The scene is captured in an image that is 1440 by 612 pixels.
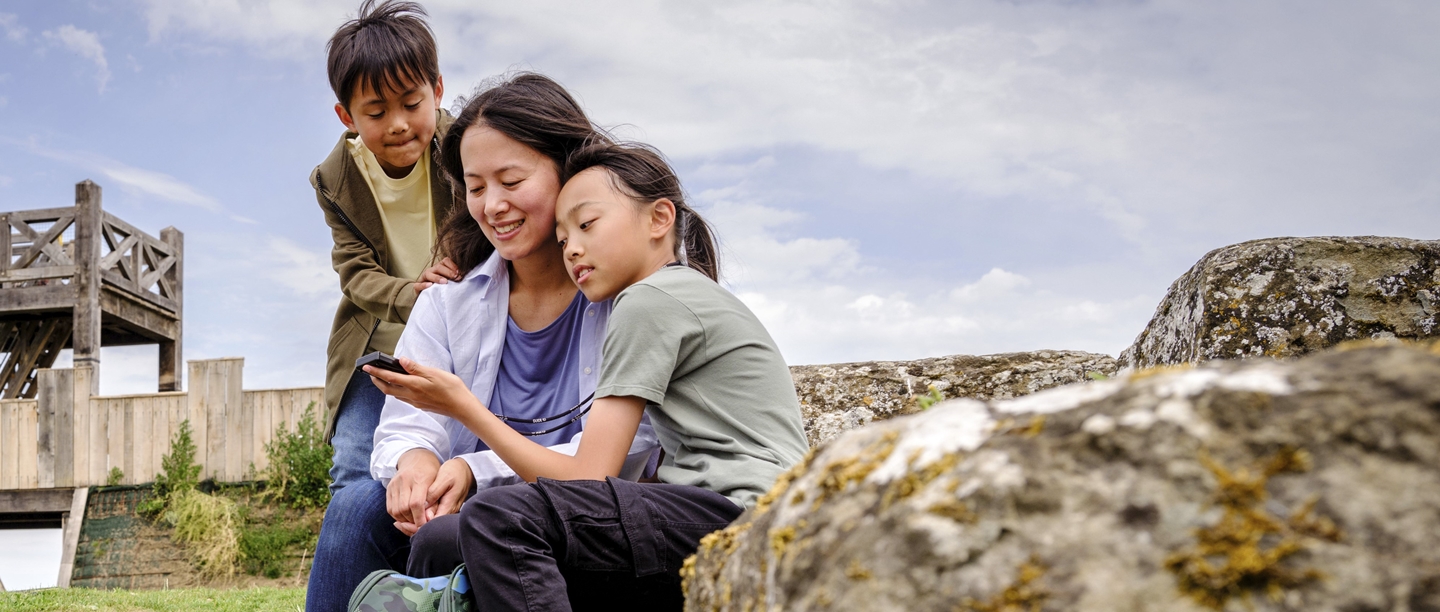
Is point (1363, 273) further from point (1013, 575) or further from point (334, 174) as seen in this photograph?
point (334, 174)

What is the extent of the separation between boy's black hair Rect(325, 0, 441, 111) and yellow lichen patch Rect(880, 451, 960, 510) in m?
2.70

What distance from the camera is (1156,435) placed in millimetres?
719

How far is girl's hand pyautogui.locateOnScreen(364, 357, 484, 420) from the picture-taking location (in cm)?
203

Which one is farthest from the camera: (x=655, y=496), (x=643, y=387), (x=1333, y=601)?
(x=643, y=387)

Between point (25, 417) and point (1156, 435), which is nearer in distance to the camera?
point (1156, 435)

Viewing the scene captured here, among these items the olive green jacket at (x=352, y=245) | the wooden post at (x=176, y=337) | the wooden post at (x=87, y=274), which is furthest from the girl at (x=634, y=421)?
the wooden post at (x=176, y=337)

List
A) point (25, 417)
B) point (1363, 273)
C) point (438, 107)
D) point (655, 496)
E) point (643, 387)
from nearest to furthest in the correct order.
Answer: point (655, 496)
point (643, 387)
point (1363, 273)
point (438, 107)
point (25, 417)

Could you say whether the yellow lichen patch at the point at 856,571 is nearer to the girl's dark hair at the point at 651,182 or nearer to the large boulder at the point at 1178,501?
the large boulder at the point at 1178,501

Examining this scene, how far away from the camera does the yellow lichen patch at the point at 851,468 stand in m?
0.87

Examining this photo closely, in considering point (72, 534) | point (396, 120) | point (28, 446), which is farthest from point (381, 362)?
point (28, 446)

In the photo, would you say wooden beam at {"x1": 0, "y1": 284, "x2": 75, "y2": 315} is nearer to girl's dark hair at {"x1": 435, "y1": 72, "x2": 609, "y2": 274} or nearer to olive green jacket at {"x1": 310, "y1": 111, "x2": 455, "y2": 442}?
olive green jacket at {"x1": 310, "y1": 111, "x2": 455, "y2": 442}

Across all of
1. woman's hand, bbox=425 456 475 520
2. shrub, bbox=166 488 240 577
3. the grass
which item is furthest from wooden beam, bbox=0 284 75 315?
woman's hand, bbox=425 456 475 520

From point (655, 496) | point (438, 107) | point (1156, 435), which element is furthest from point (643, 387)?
point (438, 107)

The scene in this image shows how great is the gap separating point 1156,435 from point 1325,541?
0.12 metres
